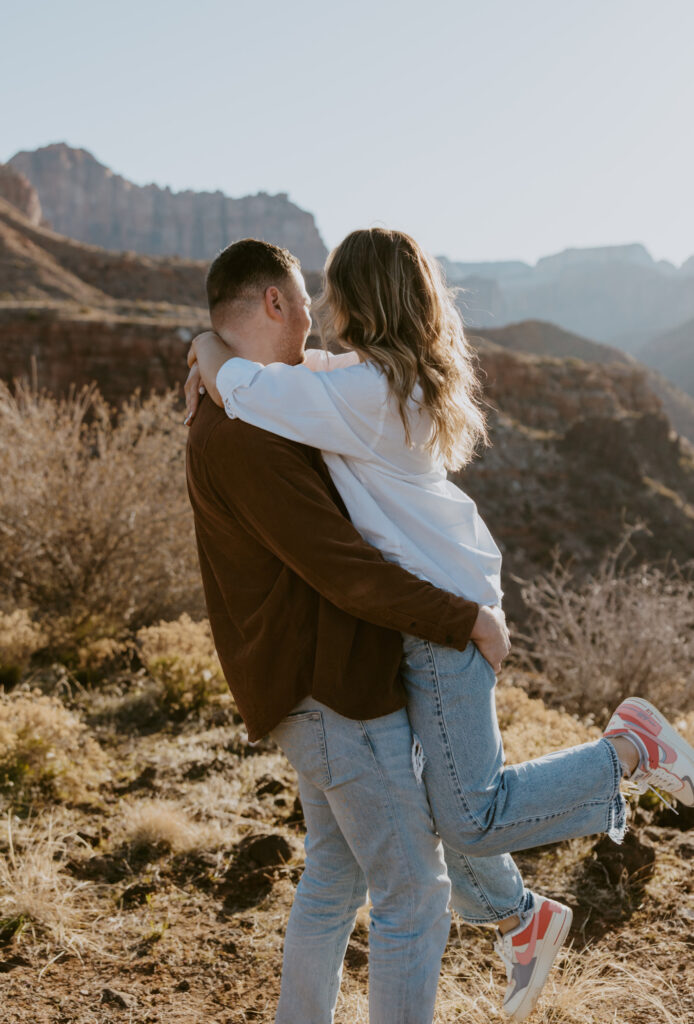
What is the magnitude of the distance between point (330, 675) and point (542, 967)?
2.99 ft

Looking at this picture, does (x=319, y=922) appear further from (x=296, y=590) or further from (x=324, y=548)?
(x=324, y=548)

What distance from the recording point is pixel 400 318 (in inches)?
68.1

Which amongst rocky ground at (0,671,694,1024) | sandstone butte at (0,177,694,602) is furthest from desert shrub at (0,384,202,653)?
sandstone butte at (0,177,694,602)

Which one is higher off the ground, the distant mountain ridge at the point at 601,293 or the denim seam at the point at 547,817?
the distant mountain ridge at the point at 601,293

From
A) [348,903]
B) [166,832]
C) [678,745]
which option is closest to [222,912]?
[166,832]

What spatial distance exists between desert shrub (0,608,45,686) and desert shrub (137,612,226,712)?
0.70m

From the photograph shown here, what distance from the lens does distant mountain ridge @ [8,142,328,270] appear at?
400ft

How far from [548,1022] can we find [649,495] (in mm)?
30511

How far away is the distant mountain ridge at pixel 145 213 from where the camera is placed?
122m

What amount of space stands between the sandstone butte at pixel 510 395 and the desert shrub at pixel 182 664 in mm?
13661

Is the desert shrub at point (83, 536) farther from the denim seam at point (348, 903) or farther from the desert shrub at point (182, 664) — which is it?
the denim seam at point (348, 903)

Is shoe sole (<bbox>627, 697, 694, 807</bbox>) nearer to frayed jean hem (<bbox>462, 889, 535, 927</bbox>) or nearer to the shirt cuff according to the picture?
frayed jean hem (<bbox>462, 889, 535, 927</bbox>)

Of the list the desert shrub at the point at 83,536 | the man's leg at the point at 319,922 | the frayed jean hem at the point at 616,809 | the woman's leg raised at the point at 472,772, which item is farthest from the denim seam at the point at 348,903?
the desert shrub at the point at 83,536

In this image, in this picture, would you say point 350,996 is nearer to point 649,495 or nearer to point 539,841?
point 539,841
